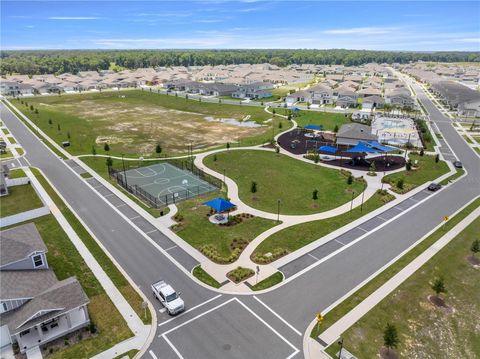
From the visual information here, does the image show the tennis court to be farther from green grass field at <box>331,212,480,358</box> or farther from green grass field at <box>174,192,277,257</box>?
green grass field at <box>331,212,480,358</box>

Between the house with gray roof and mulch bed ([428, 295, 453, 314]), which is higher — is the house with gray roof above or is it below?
above

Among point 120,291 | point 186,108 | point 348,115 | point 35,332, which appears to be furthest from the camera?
point 186,108

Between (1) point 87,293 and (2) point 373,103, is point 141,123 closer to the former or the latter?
(1) point 87,293

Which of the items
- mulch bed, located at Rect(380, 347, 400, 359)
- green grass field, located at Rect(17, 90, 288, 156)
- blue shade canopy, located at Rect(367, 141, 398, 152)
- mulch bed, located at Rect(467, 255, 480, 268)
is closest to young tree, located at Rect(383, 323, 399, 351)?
mulch bed, located at Rect(380, 347, 400, 359)

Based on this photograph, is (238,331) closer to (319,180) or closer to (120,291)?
(120,291)

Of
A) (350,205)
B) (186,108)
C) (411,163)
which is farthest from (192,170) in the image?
(186,108)

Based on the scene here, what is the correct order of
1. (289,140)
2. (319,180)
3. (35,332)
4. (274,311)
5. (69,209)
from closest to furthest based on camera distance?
(35,332)
(274,311)
(69,209)
(319,180)
(289,140)

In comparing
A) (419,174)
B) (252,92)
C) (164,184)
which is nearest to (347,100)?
(252,92)
